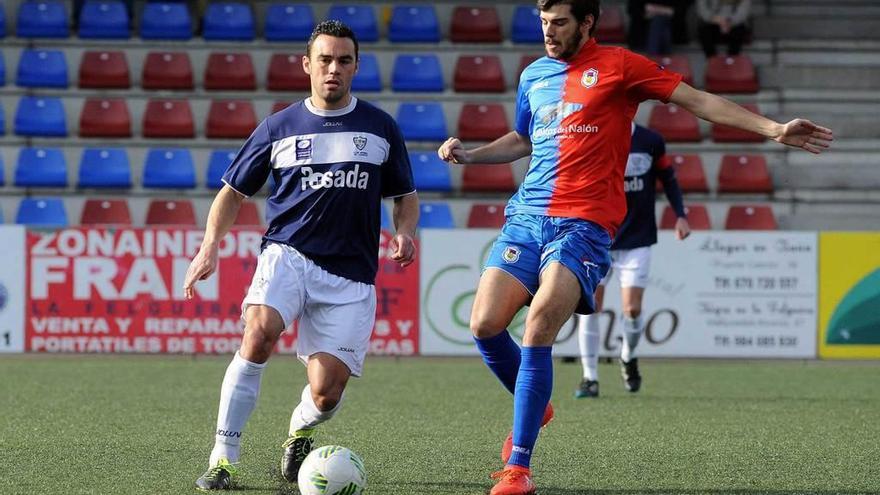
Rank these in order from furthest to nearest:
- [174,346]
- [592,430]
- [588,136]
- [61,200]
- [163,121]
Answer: [163,121] < [61,200] < [174,346] < [592,430] < [588,136]

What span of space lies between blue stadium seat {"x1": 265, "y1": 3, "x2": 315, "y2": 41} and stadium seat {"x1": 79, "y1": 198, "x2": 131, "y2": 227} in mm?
3845

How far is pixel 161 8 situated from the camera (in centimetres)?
1955

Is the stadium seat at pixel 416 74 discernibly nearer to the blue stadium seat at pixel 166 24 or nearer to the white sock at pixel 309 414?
the blue stadium seat at pixel 166 24

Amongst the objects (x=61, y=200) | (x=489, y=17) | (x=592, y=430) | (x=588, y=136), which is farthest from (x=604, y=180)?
(x=489, y=17)

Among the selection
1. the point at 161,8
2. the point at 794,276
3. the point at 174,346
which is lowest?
the point at 174,346

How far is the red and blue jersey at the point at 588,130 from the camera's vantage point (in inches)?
245

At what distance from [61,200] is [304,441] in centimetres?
1142

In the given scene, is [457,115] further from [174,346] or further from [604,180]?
[604,180]

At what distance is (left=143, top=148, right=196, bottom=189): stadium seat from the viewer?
57.5ft

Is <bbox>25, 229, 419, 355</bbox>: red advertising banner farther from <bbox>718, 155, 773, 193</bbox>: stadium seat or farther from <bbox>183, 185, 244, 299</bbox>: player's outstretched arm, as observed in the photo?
<bbox>183, 185, 244, 299</bbox>: player's outstretched arm

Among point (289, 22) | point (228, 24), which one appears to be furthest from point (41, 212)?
point (289, 22)

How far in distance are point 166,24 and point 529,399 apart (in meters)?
14.5

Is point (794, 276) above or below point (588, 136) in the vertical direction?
below

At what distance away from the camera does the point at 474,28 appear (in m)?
19.6
